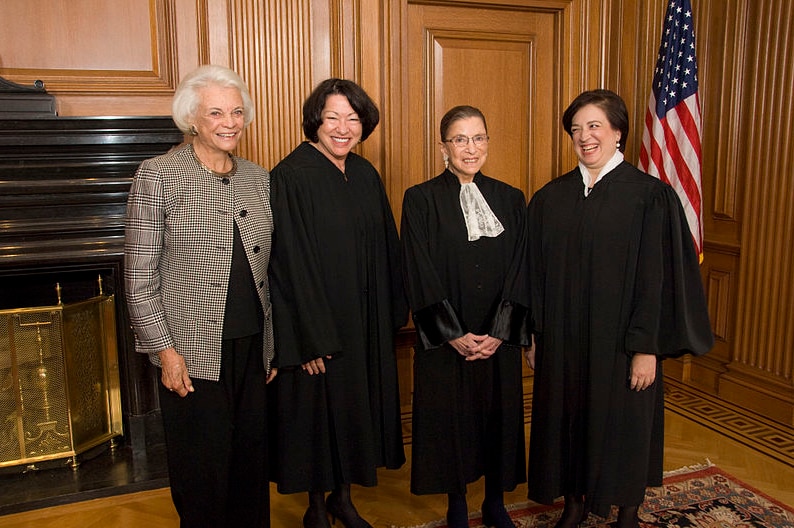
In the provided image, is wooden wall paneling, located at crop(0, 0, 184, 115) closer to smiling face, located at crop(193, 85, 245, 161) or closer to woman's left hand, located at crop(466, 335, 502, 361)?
smiling face, located at crop(193, 85, 245, 161)

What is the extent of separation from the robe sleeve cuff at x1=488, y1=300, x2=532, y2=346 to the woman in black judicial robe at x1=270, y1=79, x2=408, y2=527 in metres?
0.39

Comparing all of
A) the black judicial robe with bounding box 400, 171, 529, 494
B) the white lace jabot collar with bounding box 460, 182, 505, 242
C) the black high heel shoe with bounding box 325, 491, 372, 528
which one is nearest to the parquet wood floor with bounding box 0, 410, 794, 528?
the black high heel shoe with bounding box 325, 491, 372, 528

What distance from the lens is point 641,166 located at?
423 centimetres

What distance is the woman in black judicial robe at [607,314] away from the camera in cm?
241

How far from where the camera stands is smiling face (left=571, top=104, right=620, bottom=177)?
246 cm

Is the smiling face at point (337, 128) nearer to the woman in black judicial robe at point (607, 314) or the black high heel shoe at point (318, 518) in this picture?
the woman in black judicial robe at point (607, 314)

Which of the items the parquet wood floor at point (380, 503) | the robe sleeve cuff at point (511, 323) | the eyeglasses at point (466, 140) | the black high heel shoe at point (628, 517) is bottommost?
the parquet wood floor at point (380, 503)

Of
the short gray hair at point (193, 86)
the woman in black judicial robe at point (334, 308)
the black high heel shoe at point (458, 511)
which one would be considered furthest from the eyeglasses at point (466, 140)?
the black high heel shoe at point (458, 511)

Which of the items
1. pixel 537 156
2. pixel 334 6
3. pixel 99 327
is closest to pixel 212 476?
pixel 99 327

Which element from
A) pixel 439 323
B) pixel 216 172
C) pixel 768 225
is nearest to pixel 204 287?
pixel 216 172

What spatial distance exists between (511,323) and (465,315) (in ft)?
0.57

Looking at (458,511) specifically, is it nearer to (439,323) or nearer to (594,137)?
(439,323)

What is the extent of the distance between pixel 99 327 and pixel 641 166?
319 cm

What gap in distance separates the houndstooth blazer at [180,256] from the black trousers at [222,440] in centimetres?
10
